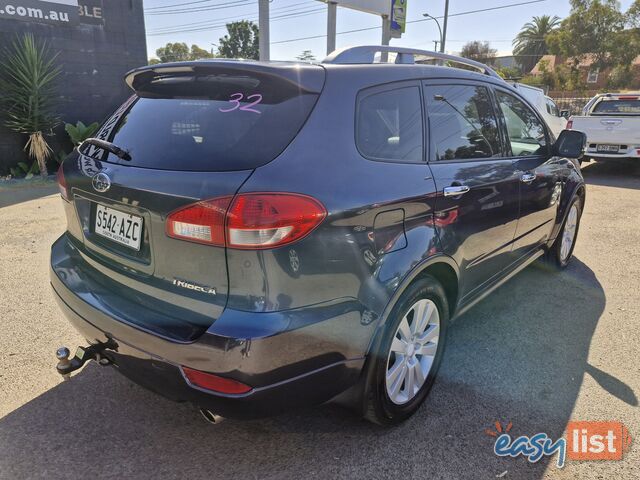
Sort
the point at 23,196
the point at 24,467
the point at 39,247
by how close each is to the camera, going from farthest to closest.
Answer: the point at 23,196 → the point at 39,247 → the point at 24,467

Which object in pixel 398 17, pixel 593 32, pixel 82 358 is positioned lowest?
pixel 82 358

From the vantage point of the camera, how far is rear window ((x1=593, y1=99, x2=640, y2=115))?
10.8 m

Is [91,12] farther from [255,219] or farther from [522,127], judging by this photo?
[255,219]

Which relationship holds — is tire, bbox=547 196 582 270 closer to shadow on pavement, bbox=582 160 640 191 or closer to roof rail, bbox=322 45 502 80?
roof rail, bbox=322 45 502 80

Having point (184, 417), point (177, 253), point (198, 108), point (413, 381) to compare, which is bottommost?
point (184, 417)

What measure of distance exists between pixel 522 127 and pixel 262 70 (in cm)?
250

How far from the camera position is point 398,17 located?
47.1ft

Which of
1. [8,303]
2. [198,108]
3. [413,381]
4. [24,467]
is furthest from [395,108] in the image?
[8,303]

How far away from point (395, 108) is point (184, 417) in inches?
74.9

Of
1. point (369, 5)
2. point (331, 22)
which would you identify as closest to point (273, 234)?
point (331, 22)

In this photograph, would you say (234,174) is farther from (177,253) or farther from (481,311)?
(481,311)

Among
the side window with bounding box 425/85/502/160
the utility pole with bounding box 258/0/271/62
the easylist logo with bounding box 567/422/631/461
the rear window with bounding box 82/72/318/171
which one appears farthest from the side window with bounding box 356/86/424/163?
the utility pole with bounding box 258/0/271/62

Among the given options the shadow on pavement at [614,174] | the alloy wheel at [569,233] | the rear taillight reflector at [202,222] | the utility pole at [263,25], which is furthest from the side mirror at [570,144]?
the utility pole at [263,25]

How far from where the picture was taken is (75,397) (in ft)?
8.55
